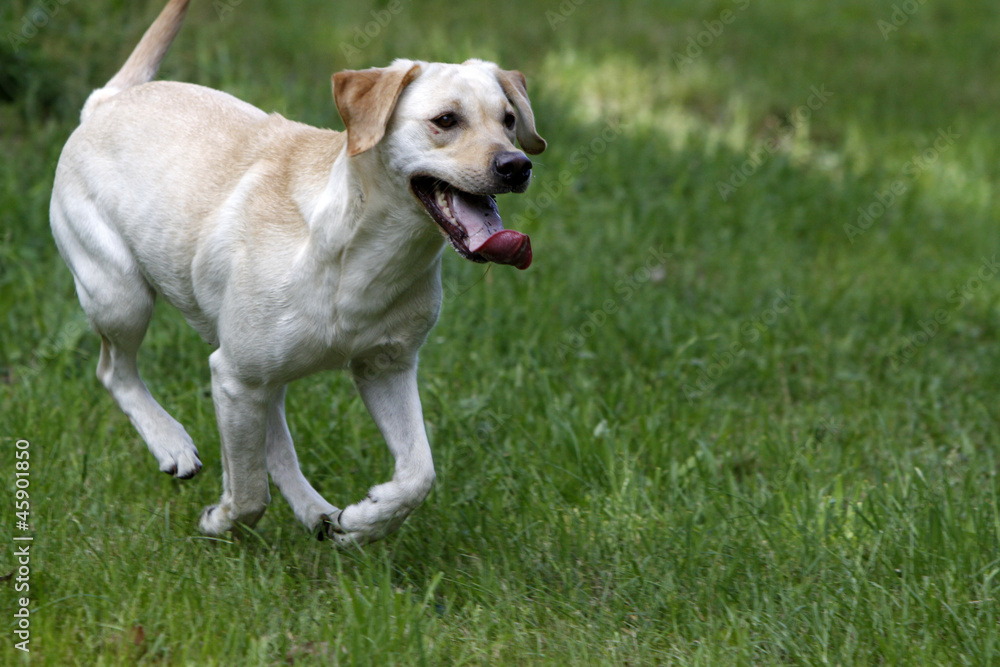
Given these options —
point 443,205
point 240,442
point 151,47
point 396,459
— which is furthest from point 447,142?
point 151,47

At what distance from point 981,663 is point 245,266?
8.47ft

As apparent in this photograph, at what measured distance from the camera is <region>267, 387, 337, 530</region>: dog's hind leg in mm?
3908

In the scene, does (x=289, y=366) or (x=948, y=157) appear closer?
(x=289, y=366)

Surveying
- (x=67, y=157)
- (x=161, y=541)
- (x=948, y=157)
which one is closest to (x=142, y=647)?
(x=161, y=541)

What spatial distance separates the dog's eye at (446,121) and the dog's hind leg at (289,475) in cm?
118

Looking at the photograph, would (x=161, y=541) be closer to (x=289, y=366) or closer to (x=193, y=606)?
(x=193, y=606)

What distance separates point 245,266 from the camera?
359cm

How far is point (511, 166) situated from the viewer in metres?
3.21

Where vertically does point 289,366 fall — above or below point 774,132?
above

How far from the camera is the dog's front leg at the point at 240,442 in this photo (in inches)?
145

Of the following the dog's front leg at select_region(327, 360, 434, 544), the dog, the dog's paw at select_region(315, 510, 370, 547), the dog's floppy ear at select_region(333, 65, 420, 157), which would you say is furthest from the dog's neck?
the dog's paw at select_region(315, 510, 370, 547)

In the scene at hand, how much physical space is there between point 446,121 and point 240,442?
1293mm

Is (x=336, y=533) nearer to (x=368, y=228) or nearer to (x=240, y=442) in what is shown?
(x=240, y=442)

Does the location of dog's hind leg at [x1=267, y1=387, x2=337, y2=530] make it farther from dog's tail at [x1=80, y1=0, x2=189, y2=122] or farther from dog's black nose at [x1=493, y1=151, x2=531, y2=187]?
dog's tail at [x1=80, y1=0, x2=189, y2=122]
